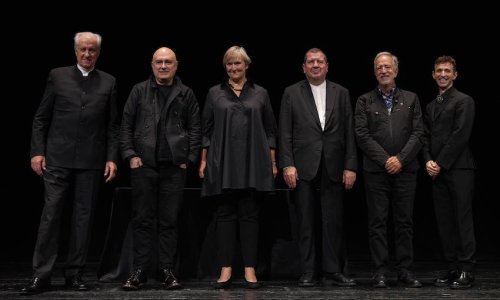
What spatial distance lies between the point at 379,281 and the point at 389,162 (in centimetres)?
63

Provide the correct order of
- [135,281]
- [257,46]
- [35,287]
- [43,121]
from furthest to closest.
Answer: [257,46] → [43,121] → [135,281] → [35,287]

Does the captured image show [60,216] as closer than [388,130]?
Yes

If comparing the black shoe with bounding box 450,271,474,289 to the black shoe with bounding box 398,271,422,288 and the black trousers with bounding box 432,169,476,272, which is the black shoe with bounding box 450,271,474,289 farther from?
the black shoe with bounding box 398,271,422,288

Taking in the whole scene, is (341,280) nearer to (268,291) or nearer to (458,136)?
(268,291)

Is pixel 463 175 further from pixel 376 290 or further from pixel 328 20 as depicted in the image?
pixel 328 20

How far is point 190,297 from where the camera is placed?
339 cm

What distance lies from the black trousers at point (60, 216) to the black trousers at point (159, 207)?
9.5 inches

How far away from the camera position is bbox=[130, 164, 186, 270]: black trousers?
3.67 metres

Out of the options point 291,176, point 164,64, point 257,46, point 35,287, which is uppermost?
point 257,46

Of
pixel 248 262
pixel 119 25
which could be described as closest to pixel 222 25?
pixel 119 25

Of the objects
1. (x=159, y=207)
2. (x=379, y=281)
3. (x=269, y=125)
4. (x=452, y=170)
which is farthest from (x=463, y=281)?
(x=159, y=207)

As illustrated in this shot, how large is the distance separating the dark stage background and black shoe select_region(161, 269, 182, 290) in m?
2.72

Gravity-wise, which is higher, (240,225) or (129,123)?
(129,123)

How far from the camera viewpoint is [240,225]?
3719 mm
